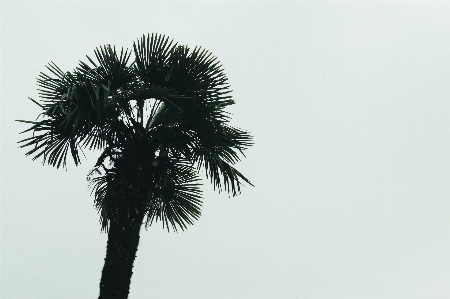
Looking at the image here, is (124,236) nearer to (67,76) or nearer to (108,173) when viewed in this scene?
(108,173)

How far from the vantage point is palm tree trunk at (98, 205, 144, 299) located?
892 cm

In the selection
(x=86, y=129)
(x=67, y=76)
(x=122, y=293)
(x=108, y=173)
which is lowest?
(x=122, y=293)

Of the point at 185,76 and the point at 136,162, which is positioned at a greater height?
the point at 185,76

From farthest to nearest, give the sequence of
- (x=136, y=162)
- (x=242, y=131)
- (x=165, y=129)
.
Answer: (x=242, y=131), (x=165, y=129), (x=136, y=162)

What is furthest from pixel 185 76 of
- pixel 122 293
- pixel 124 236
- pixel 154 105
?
pixel 122 293

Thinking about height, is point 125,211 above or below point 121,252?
above

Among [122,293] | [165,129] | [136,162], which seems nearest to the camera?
[122,293]

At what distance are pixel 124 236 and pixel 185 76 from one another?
2883 mm

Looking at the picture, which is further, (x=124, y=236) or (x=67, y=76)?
(x=67, y=76)

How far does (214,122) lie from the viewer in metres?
10.6

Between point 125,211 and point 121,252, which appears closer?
point 121,252

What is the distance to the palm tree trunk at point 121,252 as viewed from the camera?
8.92 meters

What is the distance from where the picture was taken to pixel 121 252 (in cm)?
914

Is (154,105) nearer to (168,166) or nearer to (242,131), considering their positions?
(168,166)
